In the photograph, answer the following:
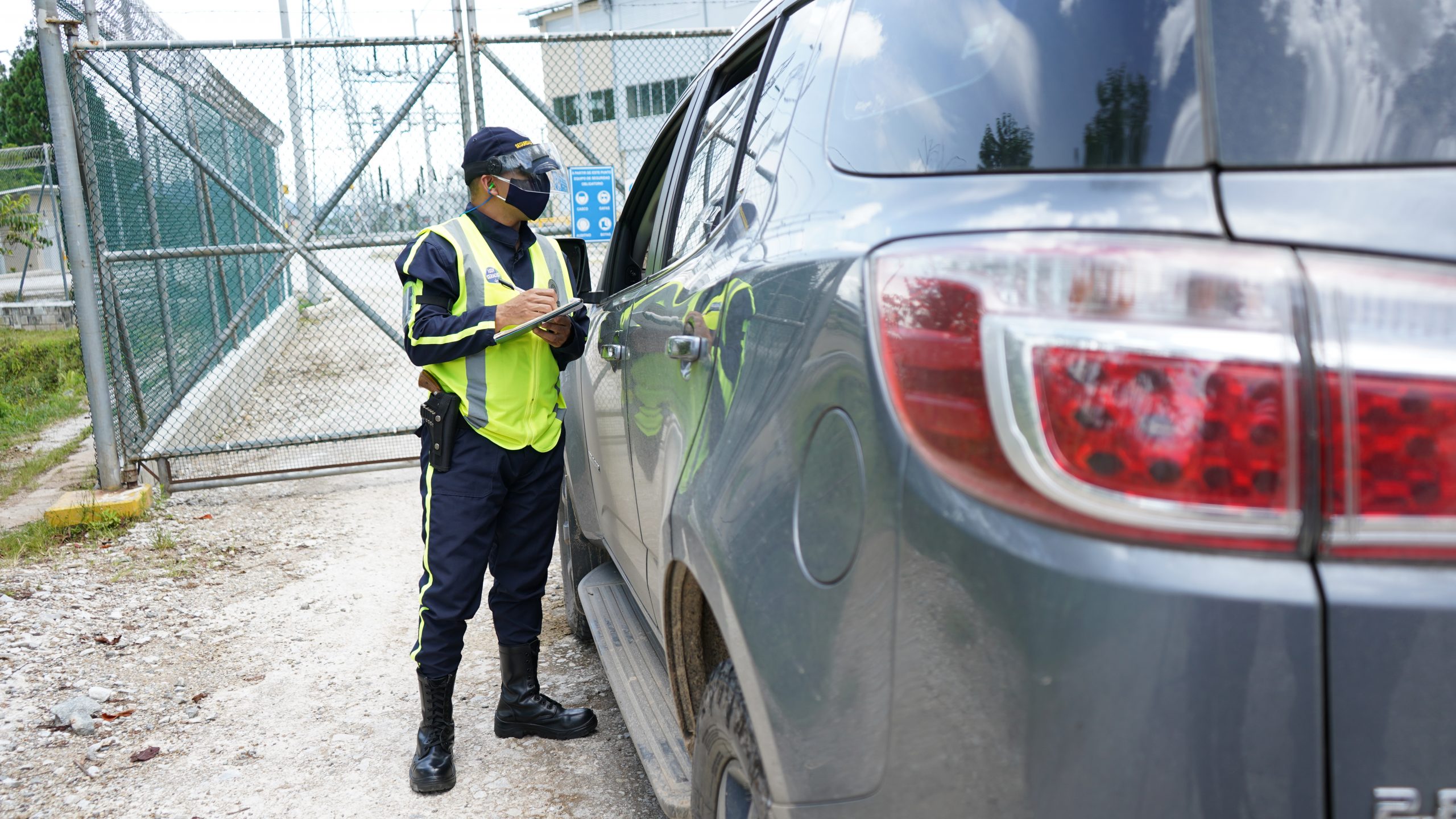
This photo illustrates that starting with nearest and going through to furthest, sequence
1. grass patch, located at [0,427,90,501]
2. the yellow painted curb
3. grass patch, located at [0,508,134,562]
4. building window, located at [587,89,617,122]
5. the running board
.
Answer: the running board, grass patch, located at [0,508,134,562], the yellow painted curb, grass patch, located at [0,427,90,501], building window, located at [587,89,617,122]

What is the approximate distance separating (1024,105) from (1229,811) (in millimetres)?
777

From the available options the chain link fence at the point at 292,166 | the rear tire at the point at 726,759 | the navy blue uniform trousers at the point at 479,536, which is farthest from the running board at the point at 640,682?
the chain link fence at the point at 292,166

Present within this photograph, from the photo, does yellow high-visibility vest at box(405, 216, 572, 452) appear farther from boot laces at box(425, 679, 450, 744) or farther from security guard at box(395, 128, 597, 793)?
boot laces at box(425, 679, 450, 744)

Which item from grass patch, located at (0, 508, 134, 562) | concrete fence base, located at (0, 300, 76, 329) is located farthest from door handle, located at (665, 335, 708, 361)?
concrete fence base, located at (0, 300, 76, 329)

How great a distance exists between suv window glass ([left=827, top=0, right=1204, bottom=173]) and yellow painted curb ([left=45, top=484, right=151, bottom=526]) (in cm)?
597

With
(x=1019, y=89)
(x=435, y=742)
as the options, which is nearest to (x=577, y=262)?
(x=435, y=742)

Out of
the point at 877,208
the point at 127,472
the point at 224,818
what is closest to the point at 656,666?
the point at 224,818

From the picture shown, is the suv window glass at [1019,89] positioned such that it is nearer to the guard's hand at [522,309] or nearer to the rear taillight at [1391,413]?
the rear taillight at [1391,413]

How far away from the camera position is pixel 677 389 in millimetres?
2084

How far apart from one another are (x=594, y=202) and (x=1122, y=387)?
6352 millimetres

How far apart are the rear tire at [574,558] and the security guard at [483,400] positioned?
19.5 inches

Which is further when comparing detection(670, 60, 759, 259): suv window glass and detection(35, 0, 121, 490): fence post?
detection(35, 0, 121, 490): fence post

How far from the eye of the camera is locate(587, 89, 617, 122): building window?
7.49 m

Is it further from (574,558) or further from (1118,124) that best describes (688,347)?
(574,558)
